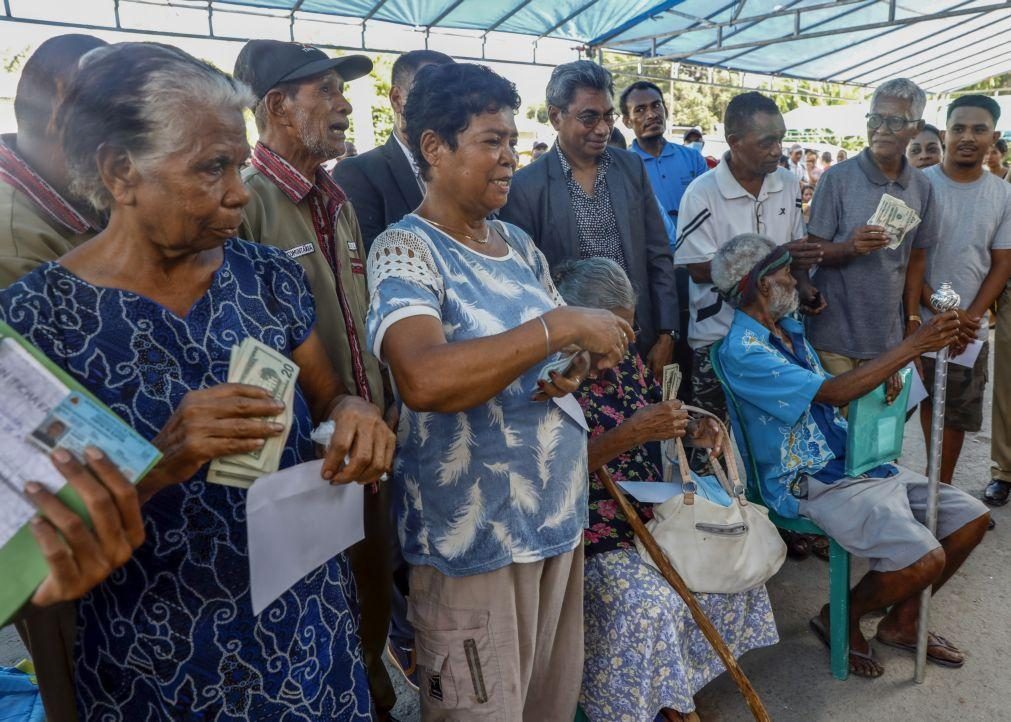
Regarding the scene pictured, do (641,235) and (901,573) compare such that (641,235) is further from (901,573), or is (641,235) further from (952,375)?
(952,375)

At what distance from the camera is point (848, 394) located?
2.54 meters

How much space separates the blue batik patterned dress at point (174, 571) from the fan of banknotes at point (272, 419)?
17 centimetres

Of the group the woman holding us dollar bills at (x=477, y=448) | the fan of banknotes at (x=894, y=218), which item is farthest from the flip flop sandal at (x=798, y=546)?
the woman holding us dollar bills at (x=477, y=448)

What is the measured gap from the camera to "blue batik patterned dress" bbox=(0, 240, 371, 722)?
1.20m

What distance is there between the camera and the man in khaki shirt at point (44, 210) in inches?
57.9

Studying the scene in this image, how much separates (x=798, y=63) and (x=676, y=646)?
10.4m

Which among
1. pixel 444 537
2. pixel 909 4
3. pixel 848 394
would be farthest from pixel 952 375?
pixel 909 4

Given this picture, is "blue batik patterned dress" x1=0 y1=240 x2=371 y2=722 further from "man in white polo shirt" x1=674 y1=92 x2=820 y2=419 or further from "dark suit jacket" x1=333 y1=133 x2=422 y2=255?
"man in white polo shirt" x1=674 y1=92 x2=820 y2=419

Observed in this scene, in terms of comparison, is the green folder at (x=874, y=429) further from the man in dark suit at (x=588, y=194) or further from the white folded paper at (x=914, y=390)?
the man in dark suit at (x=588, y=194)

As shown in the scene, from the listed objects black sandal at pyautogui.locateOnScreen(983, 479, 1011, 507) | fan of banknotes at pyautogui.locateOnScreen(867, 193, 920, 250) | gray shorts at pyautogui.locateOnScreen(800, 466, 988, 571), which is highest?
fan of banknotes at pyautogui.locateOnScreen(867, 193, 920, 250)

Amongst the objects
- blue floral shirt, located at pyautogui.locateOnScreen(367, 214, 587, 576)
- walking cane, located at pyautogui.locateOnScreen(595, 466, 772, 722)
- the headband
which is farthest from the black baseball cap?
the headband

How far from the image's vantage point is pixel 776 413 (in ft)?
8.65

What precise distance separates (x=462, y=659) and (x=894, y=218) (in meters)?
2.75

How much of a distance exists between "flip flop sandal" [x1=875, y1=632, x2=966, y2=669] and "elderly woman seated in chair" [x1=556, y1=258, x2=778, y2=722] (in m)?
0.65
